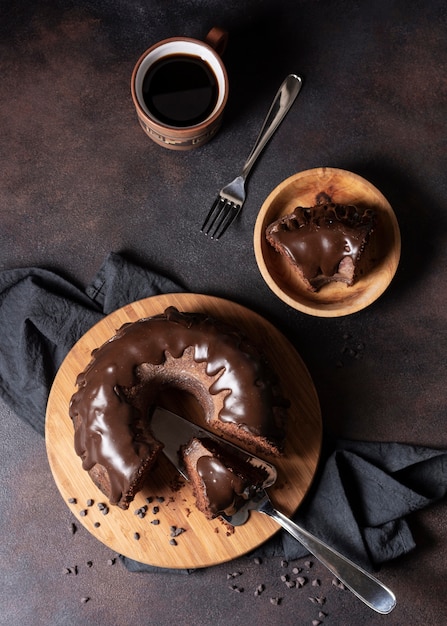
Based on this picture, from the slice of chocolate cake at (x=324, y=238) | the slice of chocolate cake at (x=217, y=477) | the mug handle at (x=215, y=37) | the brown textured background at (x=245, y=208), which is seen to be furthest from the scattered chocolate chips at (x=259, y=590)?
the mug handle at (x=215, y=37)

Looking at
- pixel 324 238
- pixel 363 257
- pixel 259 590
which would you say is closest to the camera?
pixel 324 238

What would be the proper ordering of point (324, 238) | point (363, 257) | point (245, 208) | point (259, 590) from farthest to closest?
point (245, 208), point (259, 590), point (363, 257), point (324, 238)

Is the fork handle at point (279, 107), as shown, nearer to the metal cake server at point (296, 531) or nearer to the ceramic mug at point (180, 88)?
the ceramic mug at point (180, 88)

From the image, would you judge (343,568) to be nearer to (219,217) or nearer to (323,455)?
(323,455)

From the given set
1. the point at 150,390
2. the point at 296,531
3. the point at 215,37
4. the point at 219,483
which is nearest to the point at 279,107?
the point at 215,37

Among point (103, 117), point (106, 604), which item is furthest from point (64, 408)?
point (103, 117)

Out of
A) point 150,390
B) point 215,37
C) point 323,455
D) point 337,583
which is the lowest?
point 337,583
